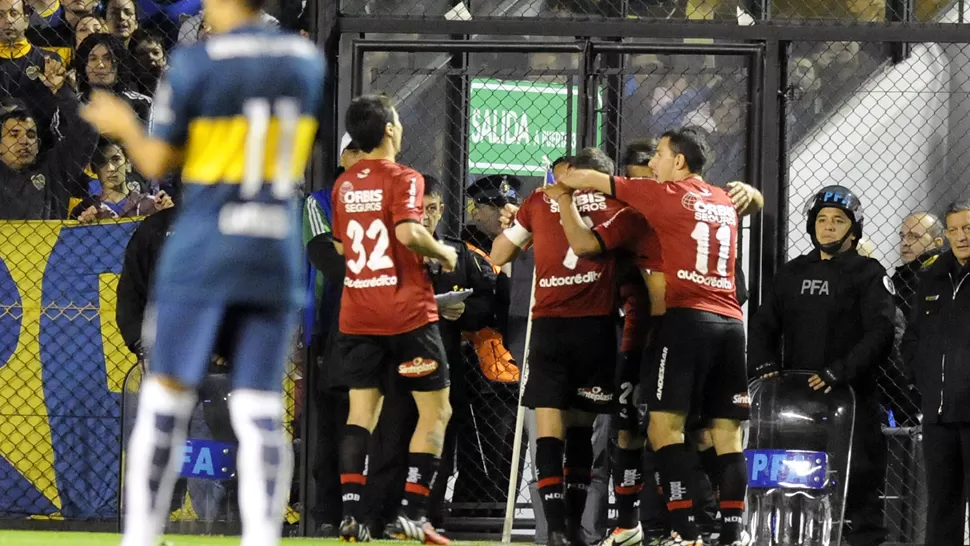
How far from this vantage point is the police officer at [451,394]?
23.9 ft

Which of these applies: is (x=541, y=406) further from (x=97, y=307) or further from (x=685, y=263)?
(x=97, y=307)

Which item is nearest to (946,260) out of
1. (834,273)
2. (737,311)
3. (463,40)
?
(834,273)

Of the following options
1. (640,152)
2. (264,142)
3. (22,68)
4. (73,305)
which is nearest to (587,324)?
(640,152)

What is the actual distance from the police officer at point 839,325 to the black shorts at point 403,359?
197cm

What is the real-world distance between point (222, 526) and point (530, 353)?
202 centimetres

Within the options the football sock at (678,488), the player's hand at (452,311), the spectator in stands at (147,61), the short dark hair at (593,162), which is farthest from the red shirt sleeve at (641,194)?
the spectator in stands at (147,61)

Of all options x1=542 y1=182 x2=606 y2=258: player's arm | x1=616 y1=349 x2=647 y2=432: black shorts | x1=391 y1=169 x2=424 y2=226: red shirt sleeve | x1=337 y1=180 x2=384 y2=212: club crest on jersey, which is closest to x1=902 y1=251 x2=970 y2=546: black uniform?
x1=616 y1=349 x2=647 y2=432: black shorts

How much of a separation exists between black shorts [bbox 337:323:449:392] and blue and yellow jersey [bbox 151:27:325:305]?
106 inches

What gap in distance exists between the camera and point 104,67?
350 inches

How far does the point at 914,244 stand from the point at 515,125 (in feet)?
8.29

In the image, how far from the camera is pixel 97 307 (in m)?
8.13

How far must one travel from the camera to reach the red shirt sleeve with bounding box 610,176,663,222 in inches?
252

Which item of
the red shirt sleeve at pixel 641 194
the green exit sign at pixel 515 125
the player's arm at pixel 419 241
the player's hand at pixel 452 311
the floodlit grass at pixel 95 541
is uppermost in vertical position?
the green exit sign at pixel 515 125

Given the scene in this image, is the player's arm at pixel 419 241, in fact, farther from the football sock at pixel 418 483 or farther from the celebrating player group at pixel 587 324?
the football sock at pixel 418 483
